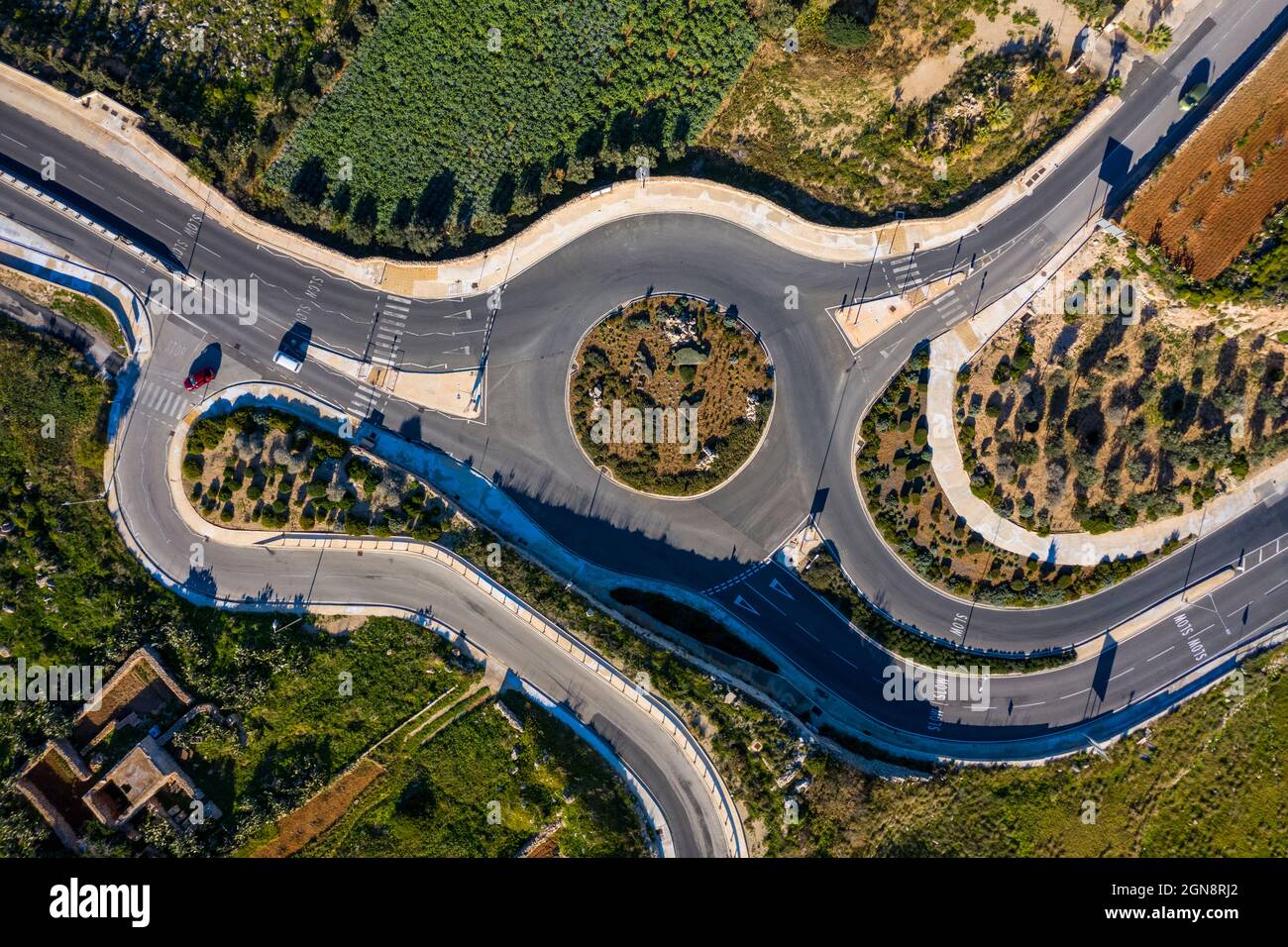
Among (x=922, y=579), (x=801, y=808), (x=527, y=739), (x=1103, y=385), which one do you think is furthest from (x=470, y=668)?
(x=1103, y=385)

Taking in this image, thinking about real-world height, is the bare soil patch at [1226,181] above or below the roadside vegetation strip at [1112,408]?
above

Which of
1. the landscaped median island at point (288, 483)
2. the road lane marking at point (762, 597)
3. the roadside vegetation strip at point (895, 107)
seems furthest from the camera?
the road lane marking at point (762, 597)

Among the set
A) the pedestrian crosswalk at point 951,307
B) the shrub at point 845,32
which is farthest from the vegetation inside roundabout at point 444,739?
the shrub at point 845,32

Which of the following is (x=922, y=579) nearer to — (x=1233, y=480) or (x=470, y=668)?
(x=1233, y=480)

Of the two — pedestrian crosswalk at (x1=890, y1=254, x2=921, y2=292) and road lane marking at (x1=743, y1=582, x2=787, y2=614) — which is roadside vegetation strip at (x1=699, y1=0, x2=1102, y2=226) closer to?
pedestrian crosswalk at (x1=890, y1=254, x2=921, y2=292)

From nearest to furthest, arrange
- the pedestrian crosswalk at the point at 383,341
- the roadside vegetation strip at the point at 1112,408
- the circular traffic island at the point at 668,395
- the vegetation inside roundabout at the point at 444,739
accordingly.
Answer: the vegetation inside roundabout at the point at 444,739
the roadside vegetation strip at the point at 1112,408
the circular traffic island at the point at 668,395
the pedestrian crosswalk at the point at 383,341

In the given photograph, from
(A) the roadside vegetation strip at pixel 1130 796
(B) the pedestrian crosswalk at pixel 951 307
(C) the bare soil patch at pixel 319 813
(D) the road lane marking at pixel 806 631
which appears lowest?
(A) the roadside vegetation strip at pixel 1130 796

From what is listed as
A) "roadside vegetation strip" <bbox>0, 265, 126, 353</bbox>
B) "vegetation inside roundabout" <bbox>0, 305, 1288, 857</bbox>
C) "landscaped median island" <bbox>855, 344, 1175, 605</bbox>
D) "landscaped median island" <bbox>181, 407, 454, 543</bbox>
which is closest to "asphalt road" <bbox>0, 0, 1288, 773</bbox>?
"landscaped median island" <bbox>855, 344, 1175, 605</bbox>

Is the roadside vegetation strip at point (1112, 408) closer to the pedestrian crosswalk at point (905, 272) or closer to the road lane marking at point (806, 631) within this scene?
the pedestrian crosswalk at point (905, 272)
